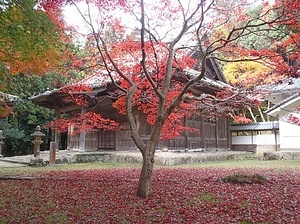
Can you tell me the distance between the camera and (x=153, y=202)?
571cm

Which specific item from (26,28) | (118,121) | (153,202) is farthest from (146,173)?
(118,121)

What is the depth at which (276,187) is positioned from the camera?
7.24 metres

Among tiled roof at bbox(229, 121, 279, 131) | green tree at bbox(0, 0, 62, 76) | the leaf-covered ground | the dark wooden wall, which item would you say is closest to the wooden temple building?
the dark wooden wall

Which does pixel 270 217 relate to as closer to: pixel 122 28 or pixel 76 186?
pixel 76 186

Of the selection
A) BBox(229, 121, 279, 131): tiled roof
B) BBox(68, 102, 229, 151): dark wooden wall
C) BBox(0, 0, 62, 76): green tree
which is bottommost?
BBox(68, 102, 229, 151): dark wooden wall

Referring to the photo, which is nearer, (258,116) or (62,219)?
(62,219)

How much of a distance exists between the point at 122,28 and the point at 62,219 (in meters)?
8.39

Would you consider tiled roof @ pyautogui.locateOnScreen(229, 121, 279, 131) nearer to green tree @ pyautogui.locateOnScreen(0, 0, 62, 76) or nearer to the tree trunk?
the tree trunk

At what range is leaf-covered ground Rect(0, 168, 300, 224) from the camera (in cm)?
470

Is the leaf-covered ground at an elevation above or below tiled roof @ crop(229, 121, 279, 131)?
below

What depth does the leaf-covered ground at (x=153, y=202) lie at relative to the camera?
4.70 metres

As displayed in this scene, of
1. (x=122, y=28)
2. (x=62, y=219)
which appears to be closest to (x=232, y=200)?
(x=62, y=219)

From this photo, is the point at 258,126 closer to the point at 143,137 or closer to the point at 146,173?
the point at 143,137

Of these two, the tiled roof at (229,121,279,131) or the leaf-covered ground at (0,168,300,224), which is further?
the tiled roof at (229,121,279,131)
